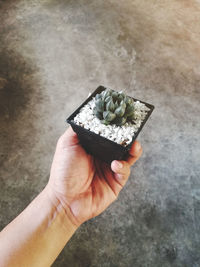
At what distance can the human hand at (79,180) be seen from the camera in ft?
3.72

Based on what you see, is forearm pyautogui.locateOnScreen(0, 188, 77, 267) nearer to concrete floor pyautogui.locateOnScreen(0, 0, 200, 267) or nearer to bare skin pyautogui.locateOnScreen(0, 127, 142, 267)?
bare skin pyautogui.locateOnScreen(0, 127, 142, 267)

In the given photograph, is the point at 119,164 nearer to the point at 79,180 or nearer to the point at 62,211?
the point at 79,180

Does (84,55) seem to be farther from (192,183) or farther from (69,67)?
(192,183)

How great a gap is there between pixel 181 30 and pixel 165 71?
126 centimetres

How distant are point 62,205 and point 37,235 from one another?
0.21m

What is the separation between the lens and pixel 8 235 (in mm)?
1034

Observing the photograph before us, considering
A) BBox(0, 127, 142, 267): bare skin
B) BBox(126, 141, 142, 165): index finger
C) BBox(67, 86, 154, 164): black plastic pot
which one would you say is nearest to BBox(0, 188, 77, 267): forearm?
BBox(0, 127, 142, 267): bare skin

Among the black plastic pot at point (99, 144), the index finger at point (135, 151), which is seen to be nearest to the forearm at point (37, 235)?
the black plastic pot at point (99, 144)

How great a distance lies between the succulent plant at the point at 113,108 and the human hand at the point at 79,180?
0.20 m

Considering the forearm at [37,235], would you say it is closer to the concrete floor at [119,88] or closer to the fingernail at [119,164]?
the fingernail at [119,164]

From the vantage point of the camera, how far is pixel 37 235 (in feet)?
3.48

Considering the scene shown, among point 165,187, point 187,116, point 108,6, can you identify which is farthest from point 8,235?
point 108,6

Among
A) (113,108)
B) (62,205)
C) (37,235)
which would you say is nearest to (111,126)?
(113,108)

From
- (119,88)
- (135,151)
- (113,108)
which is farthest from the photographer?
(119,88)
